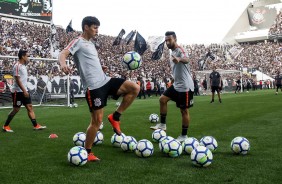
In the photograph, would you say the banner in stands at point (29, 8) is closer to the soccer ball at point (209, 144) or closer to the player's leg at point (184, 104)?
the player's leg at point (184, 104)

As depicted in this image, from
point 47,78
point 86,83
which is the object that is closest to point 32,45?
point 47,78

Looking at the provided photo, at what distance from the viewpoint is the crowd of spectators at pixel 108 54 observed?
96.3ft

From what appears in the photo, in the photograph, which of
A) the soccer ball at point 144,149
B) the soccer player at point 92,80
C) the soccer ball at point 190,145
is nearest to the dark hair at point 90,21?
the soccer player at point 92,80

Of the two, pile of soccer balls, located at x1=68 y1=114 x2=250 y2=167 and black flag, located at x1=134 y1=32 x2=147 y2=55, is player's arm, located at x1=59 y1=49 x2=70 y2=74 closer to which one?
pile of soccer balls, located at x1=68 y1=114 x2=250 y2=167

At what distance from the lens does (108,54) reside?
3997 centimetres

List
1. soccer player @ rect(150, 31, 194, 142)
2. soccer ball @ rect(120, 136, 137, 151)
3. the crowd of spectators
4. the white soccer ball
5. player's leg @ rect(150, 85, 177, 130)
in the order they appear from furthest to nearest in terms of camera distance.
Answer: the crowd of spectators, player's leg @ rect(150, 85, 177, 130), soccer player @ rect(150, 31, 194, 142), soccer ball @ rect(120, 136, 137, 151), the white soccer ball

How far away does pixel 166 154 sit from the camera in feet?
19.1

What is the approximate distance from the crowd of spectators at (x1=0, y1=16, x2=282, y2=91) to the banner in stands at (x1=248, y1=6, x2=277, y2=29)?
20.7m

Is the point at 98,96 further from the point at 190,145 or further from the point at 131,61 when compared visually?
the point at 190,145

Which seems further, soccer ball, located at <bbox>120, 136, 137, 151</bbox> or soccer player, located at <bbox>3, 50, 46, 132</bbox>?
soccer player, located at <bbox>3, 50, 46, 132</bbox>

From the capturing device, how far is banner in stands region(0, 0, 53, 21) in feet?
118

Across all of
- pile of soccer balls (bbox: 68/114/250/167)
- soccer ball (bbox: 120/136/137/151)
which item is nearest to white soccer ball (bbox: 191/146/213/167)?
pile of soccer balls (bbox: 68/114/250/167)

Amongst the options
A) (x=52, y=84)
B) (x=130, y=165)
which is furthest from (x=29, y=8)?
(x=130, y=165)

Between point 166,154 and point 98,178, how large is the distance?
5.34ft
